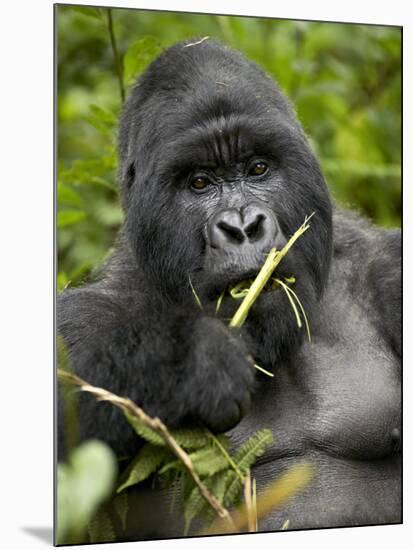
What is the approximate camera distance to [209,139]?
2977 millimetres

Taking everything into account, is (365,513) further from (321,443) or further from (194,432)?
(194,432)

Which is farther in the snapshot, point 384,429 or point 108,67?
point 108,67

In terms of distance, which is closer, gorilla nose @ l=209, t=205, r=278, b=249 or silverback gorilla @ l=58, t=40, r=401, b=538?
silverback gorilla @ l=58, t=40, r=401, b=538

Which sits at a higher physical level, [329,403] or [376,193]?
[376,193]

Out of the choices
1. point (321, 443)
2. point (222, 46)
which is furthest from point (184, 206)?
point (321, 443)

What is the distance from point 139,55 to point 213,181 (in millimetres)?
946

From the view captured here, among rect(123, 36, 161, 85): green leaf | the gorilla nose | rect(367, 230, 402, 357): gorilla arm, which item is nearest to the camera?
the gorilla nose

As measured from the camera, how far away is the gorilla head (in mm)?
2967

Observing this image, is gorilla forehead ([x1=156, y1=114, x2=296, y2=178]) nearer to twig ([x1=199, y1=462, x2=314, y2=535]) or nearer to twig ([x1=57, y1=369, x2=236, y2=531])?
twig ([x1=57, y1=369, x2=236, y2=531])

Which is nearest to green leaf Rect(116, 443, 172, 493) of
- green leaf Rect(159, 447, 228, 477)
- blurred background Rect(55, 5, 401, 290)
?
green leaf Rect(159, 447, 228, 477)

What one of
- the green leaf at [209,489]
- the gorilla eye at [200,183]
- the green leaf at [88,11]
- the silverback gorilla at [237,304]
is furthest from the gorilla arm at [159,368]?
the green leaf at [88,11]

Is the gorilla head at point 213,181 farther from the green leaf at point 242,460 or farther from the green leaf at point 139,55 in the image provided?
the green leaf at point 139,55

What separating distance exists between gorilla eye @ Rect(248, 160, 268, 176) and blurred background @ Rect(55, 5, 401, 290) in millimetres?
1168

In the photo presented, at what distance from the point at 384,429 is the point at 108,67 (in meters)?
2.50
